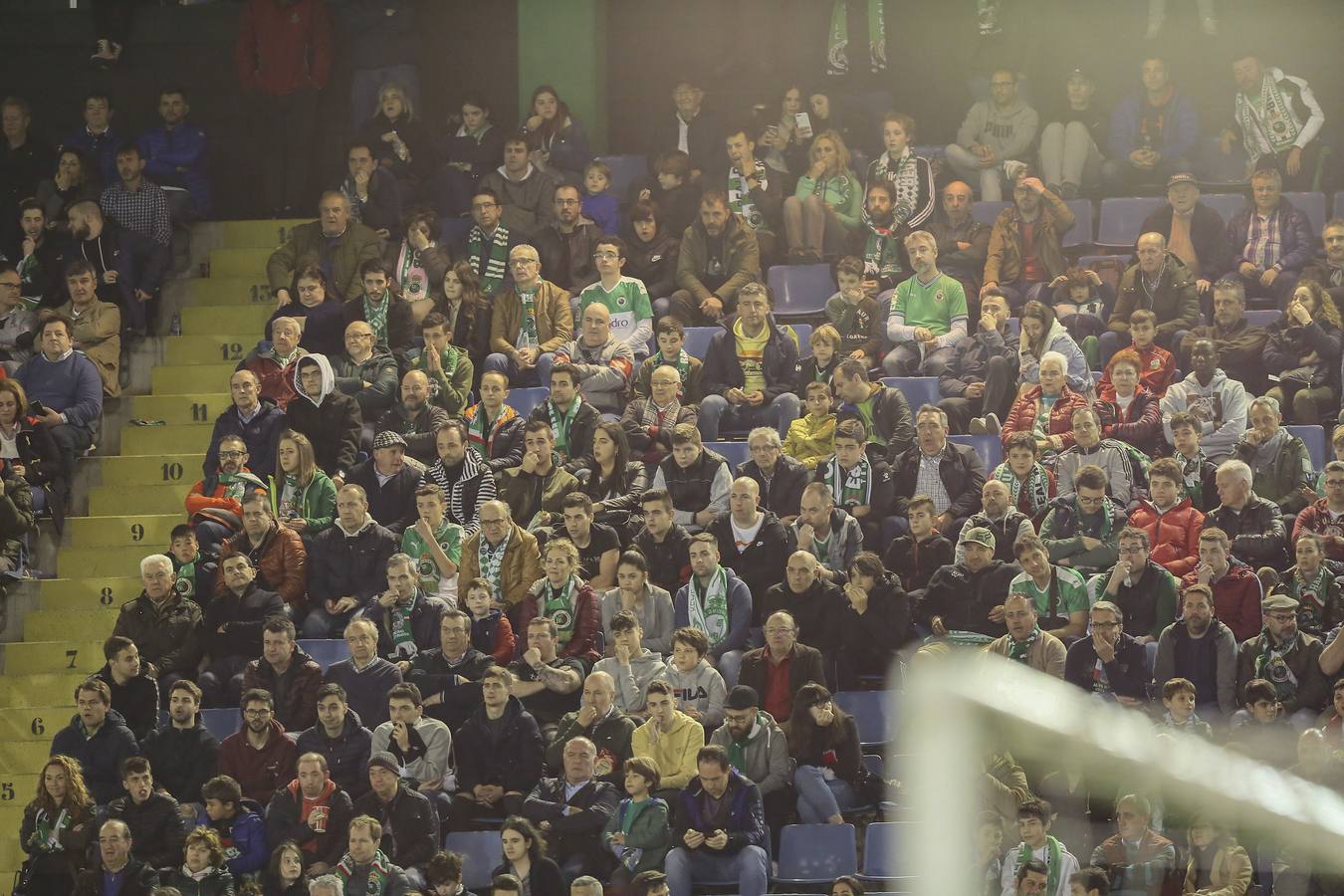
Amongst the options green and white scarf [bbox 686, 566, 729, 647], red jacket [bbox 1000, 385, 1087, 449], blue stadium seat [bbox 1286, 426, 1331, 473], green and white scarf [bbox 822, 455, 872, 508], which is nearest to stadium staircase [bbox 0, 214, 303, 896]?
green and white scarf [bbox 686, 566, 729, 647]

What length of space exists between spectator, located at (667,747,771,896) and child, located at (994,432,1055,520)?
110 inches

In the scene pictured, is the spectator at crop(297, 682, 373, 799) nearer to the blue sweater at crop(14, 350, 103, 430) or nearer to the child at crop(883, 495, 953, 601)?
the child at crop(883, 495, 953, 601)

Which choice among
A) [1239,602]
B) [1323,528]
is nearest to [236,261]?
[1239,602]

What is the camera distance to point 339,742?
33.4 feet

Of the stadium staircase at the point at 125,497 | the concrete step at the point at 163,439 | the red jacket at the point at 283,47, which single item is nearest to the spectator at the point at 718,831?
the stadium staircase at the point at 125,497

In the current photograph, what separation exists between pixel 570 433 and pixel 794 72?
5648 millimetres

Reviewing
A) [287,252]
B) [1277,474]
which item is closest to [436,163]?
[287,252]

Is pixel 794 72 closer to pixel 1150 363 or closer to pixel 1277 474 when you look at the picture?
pixel 1150 363

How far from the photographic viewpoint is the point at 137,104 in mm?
16484

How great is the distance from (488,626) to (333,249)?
13.6ft

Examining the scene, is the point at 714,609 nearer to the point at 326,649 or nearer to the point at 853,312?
the point at 326,649

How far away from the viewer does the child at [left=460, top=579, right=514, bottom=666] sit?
416 inches

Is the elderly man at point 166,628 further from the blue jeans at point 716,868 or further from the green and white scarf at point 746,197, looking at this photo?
the green and white scarf at point 746,197

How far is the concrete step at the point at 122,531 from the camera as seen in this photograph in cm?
1280
